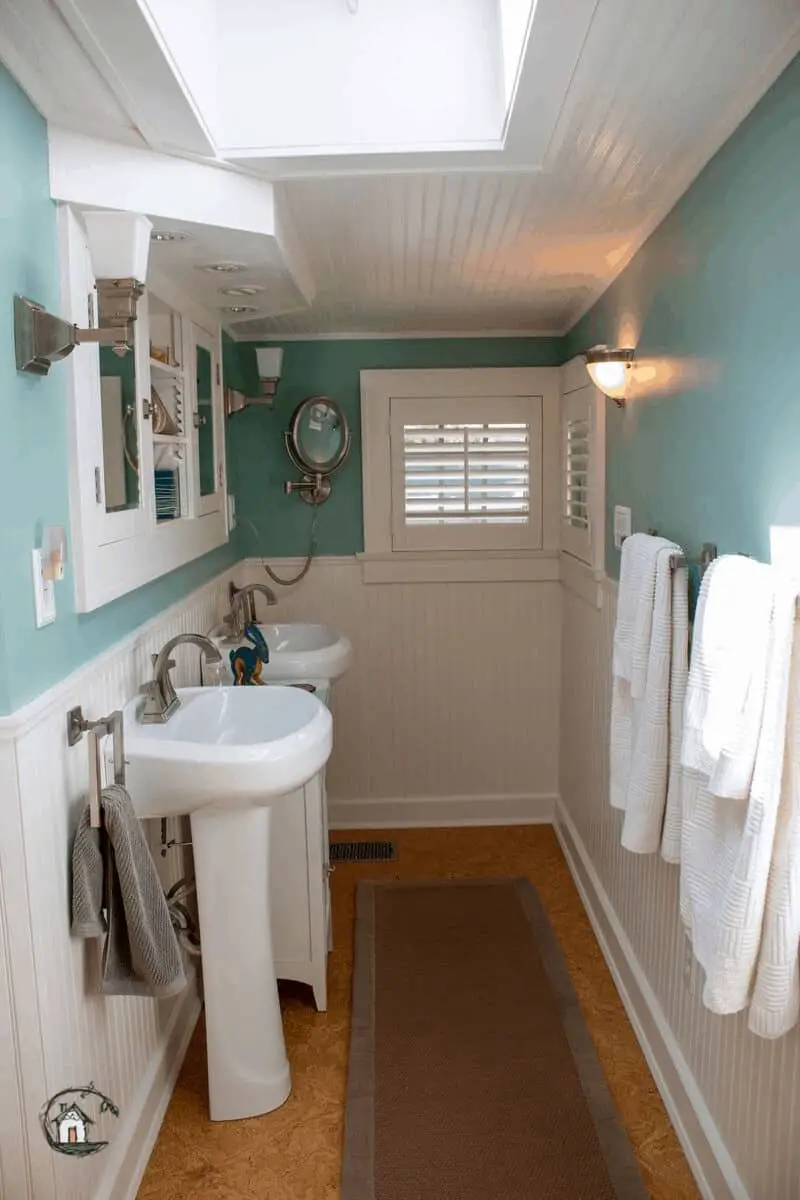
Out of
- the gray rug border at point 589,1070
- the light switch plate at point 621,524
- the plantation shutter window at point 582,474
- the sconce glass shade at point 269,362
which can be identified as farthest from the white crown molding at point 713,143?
the gray rug border at point 589,1070

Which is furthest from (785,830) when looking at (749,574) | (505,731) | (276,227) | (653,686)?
(505,731)

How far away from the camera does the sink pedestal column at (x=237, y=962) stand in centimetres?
217

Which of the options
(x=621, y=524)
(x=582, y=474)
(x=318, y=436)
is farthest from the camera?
(x=318, y=436)

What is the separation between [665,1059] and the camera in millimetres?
2277

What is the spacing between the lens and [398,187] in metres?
2.06

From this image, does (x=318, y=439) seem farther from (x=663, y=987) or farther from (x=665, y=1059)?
(x=665, y=1059)

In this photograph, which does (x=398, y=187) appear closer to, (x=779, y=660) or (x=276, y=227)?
(x=276, y=227)

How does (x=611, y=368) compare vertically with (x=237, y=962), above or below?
above

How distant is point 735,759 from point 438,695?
2596 mm

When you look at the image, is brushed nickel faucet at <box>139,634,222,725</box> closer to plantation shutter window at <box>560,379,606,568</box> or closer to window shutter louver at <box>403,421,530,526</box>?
plantation shutter window at <box>560,379,606,568</box>

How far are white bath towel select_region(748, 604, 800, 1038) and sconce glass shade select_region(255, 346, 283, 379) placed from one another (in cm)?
254

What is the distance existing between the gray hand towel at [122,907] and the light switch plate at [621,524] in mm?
1588

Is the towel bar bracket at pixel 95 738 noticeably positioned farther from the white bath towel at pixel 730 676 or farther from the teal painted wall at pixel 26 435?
the white bath towel at pixel 730 676

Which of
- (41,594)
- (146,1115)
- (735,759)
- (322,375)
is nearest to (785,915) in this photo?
(735,759)
